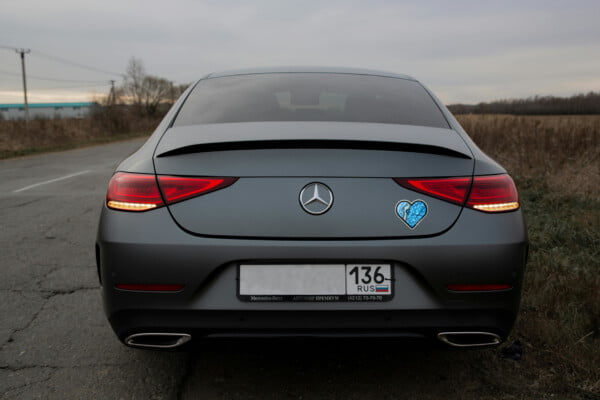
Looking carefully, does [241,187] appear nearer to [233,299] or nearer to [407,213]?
[233,299]

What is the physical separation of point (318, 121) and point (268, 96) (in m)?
0.50

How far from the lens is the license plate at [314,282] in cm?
183

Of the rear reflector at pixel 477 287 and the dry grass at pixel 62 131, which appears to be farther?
the dry grass at pixel 62 131

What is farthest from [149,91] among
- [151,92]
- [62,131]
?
[62,131]

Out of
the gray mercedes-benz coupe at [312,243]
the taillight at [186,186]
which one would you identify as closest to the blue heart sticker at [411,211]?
the gray mercedes-benz coupe at [312,243]

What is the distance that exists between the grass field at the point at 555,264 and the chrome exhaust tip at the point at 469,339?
414 millimetres

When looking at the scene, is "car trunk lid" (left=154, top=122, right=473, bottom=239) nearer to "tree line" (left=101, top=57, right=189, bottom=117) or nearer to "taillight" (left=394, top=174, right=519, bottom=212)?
"taillight" (left=394, top=174, right=519, bottom=212)

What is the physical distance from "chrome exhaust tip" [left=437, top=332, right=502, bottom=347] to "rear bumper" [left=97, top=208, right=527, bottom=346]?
0.10 feet

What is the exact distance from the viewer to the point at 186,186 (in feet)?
6.20

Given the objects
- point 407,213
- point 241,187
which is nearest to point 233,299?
point 241,187

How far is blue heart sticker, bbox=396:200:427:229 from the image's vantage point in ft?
6.06

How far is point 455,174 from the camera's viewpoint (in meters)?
1.92

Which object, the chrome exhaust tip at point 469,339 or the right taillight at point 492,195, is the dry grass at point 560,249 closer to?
the chrome exhaust tip at point 469,339

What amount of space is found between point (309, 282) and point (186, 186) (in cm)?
58
